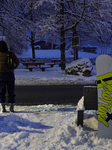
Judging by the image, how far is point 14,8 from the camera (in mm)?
15898

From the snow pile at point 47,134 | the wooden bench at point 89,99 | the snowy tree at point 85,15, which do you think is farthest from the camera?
the snowy tree at point 85,15

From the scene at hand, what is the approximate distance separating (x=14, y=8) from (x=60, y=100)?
41.1ft

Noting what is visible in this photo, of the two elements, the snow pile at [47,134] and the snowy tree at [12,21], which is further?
the snowy tree at [12,21]

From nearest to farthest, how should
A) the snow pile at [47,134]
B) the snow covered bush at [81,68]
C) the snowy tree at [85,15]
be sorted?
the snow pile at [47,134], the snow covered bush at [81,68], the snowy tree at [85,15]

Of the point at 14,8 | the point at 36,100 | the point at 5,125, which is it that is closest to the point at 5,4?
the point at 14,8

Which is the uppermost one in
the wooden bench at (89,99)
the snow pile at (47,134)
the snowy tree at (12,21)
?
the snowy tree at (12,21)

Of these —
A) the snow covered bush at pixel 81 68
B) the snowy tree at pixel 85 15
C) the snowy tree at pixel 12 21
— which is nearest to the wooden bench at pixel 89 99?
the snow covered bush at pixel 81 68

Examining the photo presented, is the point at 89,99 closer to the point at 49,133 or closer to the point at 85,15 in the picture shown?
the point at 49,133

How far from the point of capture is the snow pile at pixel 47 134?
2.96m

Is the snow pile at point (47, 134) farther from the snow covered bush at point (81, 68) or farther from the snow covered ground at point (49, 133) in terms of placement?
the snow covered bush at point (81, 68)

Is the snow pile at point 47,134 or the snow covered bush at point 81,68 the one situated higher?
the snow covered bush at point 81,68

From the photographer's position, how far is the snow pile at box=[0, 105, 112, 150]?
2.96 m

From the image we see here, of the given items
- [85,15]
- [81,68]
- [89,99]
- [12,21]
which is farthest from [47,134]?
[12,21]

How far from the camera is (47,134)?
3395 mm
